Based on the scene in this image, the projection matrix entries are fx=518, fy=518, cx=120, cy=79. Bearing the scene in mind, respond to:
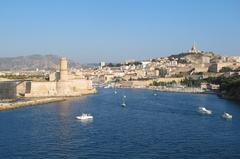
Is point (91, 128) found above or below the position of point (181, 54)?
below

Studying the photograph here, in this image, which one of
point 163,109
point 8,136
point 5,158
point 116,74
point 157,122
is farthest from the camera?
point 116,74

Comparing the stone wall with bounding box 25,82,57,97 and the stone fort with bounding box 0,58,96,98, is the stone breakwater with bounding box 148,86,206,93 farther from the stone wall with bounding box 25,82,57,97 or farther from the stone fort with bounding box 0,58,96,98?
the stone wall with bounding box 25,82,57,97

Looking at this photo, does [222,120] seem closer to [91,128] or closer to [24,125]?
[91,128]

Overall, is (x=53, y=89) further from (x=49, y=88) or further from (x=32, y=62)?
(x=32, y=62)

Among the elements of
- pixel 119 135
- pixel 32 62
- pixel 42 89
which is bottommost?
pixel 119 135

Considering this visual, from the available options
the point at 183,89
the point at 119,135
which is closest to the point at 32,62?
the point at 183,89

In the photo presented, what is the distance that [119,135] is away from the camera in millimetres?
13523

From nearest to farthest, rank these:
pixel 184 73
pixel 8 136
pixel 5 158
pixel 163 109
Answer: pixel 5 158 < pixel 8 136 < pixel 163 109 < pixel 184 73

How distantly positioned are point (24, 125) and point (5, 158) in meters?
4.81

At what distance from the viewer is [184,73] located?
2206 inches

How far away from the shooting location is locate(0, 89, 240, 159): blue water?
11234 millimetres

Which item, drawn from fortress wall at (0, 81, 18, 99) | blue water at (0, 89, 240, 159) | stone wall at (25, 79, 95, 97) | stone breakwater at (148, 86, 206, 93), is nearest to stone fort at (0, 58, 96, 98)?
stone wall at (25, 79, 95, 97)

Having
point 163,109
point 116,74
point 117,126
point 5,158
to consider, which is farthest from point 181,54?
point 5,158

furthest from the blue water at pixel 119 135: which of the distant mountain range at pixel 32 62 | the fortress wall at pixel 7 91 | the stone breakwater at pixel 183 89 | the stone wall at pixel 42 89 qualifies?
the distant mountain range at pixel 32 62
